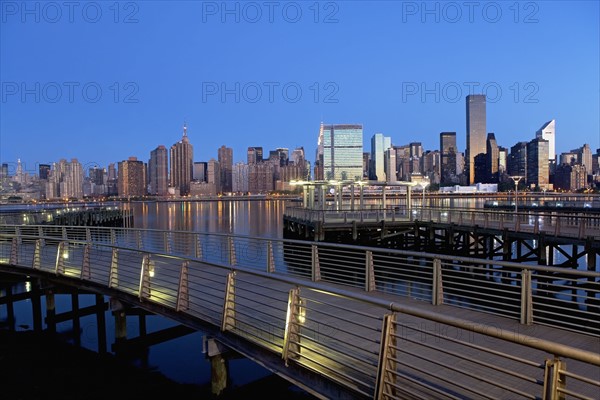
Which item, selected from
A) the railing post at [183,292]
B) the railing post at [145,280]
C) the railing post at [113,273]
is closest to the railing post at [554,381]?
the railing post at [183,292]

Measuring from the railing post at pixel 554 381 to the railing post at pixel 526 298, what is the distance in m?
4.08

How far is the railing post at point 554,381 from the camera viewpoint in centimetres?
317

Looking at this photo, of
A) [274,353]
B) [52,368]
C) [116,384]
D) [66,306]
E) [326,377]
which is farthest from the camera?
[66,306]

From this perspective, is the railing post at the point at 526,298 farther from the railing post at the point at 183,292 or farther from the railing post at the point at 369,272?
the railing post at the point at 183,292

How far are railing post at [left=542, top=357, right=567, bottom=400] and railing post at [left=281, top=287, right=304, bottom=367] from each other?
3090 millimetres

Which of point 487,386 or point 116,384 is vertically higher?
point 487,386

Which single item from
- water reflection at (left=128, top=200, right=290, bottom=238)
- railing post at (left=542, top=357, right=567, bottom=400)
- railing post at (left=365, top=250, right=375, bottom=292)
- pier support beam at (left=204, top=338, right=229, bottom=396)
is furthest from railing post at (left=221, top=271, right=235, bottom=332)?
water reflection at (left=128, top=200, right=290, bottom=238)

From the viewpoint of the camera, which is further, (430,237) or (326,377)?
(430,237)

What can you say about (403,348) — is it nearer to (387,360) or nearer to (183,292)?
(387,360)

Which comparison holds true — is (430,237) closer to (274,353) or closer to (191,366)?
(191,366)

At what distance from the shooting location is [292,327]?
19.9 ft

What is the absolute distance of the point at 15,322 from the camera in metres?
17.5

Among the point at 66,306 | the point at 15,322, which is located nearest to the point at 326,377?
the point at 15,322

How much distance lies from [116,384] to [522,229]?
66.1 ft
